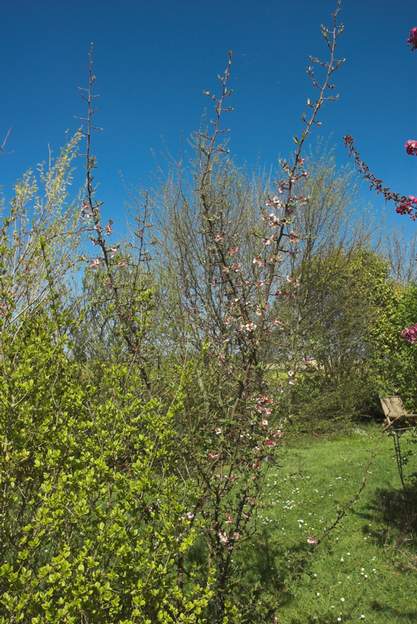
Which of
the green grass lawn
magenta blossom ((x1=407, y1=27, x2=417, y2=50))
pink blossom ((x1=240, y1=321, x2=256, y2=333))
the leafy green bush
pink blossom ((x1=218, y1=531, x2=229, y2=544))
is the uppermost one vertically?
magenta blossom ((x1=407, y1=27, x2=417, y2=50))

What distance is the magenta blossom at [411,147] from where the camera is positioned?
297 centimetres

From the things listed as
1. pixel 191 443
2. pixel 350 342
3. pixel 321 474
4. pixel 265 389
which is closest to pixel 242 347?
pixel 265 389

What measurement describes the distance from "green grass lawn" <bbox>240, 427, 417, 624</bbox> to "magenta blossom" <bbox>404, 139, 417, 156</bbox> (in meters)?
2.30

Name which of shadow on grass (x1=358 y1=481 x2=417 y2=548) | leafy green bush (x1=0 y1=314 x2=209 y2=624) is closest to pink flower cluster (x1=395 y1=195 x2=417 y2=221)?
leafy green bush (x1=0 y1=314 x2=209 y2=624)

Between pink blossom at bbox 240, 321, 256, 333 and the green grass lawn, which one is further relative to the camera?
the green grass lawn

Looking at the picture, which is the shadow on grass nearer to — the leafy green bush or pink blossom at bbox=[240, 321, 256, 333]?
pink blossom at bbox=[240, 321, 256, 333]

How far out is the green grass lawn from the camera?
4.43m

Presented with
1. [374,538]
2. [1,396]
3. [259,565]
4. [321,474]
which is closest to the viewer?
[1,396]

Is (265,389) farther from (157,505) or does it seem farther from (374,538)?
(374,538)

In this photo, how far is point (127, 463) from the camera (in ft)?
9.21

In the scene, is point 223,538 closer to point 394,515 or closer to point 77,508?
point 77,508

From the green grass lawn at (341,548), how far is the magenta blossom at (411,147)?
90.4 inches

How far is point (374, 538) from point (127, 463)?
4552 millimetres

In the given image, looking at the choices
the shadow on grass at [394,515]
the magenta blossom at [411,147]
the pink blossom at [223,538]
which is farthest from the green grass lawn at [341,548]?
the magenta blossom at [411,147]
